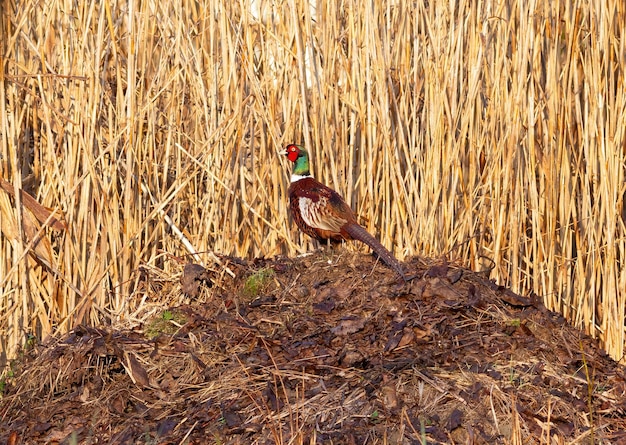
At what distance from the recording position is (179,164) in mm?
4242

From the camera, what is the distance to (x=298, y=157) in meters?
4.22

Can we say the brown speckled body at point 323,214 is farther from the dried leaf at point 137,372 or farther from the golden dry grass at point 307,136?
the dried leaf at point 137,372

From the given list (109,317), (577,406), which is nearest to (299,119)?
(109,317)

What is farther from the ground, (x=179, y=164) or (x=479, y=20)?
(x=479, y=20)

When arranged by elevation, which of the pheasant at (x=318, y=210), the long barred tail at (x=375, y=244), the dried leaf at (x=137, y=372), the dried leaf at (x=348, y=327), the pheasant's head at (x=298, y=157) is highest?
the pheasant's head at (x=298, y=157)

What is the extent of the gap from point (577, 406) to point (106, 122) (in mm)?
2369

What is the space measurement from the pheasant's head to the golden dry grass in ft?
0.37

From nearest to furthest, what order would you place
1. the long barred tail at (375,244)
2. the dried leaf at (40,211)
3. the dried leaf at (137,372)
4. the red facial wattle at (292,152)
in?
1. the dried leaf at (137,372)
2. the long barred tail at (375,244)
3. the dried leaf at (40,211)
4. the red facial wattle at (292,152)

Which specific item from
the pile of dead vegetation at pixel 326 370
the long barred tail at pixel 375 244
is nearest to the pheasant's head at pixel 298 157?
the long barred tail at pixel 375 244

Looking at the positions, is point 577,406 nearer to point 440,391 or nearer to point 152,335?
point 440,391

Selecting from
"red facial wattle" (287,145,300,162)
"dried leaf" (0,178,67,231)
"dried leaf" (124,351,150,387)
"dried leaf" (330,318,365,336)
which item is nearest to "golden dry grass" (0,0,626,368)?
"dried leaf" (0,178,67,231)

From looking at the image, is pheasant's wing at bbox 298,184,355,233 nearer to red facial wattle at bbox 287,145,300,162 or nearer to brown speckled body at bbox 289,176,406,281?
brown speckled body at bbox 289,176,406,281

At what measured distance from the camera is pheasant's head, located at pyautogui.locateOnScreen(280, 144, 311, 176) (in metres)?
4.20

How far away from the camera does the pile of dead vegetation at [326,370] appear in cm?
308
